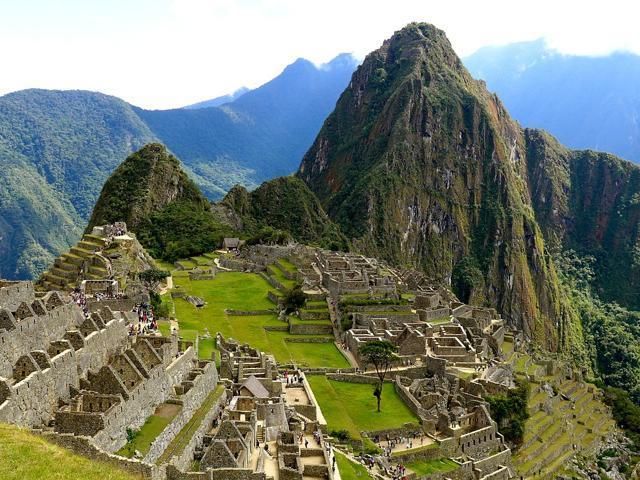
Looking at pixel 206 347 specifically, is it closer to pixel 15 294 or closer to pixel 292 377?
pixel 292 377

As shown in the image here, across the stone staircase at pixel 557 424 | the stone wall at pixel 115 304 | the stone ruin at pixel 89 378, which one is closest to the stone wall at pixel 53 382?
the stone ruin at pixel 89 378

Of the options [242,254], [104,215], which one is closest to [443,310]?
[242,254]

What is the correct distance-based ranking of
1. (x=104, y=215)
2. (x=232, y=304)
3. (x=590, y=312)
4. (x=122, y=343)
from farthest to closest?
(x=590, y=312) → (x=104, y=215) → (x=232, y=304) → (x=122, y=343)

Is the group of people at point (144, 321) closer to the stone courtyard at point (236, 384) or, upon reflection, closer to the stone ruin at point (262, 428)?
the stone courtyard at point (236, 384)

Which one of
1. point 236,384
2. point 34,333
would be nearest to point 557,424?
point 236,384

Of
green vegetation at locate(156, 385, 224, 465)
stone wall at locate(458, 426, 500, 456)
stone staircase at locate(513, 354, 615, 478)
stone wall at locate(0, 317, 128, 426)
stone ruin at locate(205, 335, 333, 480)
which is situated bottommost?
stone staircase at locate(513, 354, 615, 478)

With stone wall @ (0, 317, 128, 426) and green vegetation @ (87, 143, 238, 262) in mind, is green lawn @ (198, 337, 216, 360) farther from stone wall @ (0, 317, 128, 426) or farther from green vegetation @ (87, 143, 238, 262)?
green vegetation @ (87, 143, 238, 262)

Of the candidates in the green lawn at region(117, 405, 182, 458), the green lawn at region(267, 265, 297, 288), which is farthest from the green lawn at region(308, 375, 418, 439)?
the green lawn at region(267, 265, 297, 288)

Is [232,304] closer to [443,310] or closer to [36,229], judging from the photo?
[443,310]
